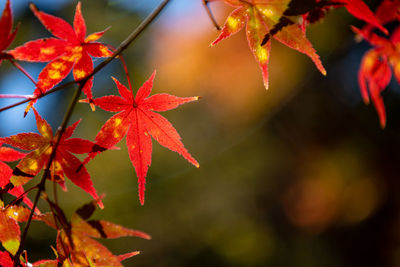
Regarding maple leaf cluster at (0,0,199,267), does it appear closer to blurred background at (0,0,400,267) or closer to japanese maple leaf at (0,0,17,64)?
japanese maple leaf at (0,0,17,64)

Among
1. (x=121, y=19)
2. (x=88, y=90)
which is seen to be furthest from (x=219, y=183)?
(x=88, y=90)

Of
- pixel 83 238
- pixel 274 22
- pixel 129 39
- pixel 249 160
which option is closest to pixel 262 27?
pixel 274 22

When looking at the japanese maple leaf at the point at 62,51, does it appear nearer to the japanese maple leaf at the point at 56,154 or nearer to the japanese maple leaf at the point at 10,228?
the japanese maple leaf at the point at 56,154

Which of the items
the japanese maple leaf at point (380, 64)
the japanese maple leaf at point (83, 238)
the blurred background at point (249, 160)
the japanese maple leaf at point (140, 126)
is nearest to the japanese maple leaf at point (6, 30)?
the japanese maple leaf at point (140, 126)

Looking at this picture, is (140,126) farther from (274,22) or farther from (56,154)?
(274,22)

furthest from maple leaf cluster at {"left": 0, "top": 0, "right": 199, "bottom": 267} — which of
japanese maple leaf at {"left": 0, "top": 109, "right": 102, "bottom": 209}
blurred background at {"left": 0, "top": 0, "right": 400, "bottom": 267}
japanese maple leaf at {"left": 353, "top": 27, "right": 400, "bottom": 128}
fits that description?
blurred background at {"left": 0, "top": 0, "right": 400, "bottom": 267}

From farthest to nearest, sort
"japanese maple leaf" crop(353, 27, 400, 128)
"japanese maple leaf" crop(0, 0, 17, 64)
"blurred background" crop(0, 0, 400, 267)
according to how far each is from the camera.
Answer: "blurred background" crop(0, 0, 400, 267) < "japanese maple leaf" crop(353, 27, 400, 128) < "japanese maple leaf" crop(0, 0, 17, 64)
